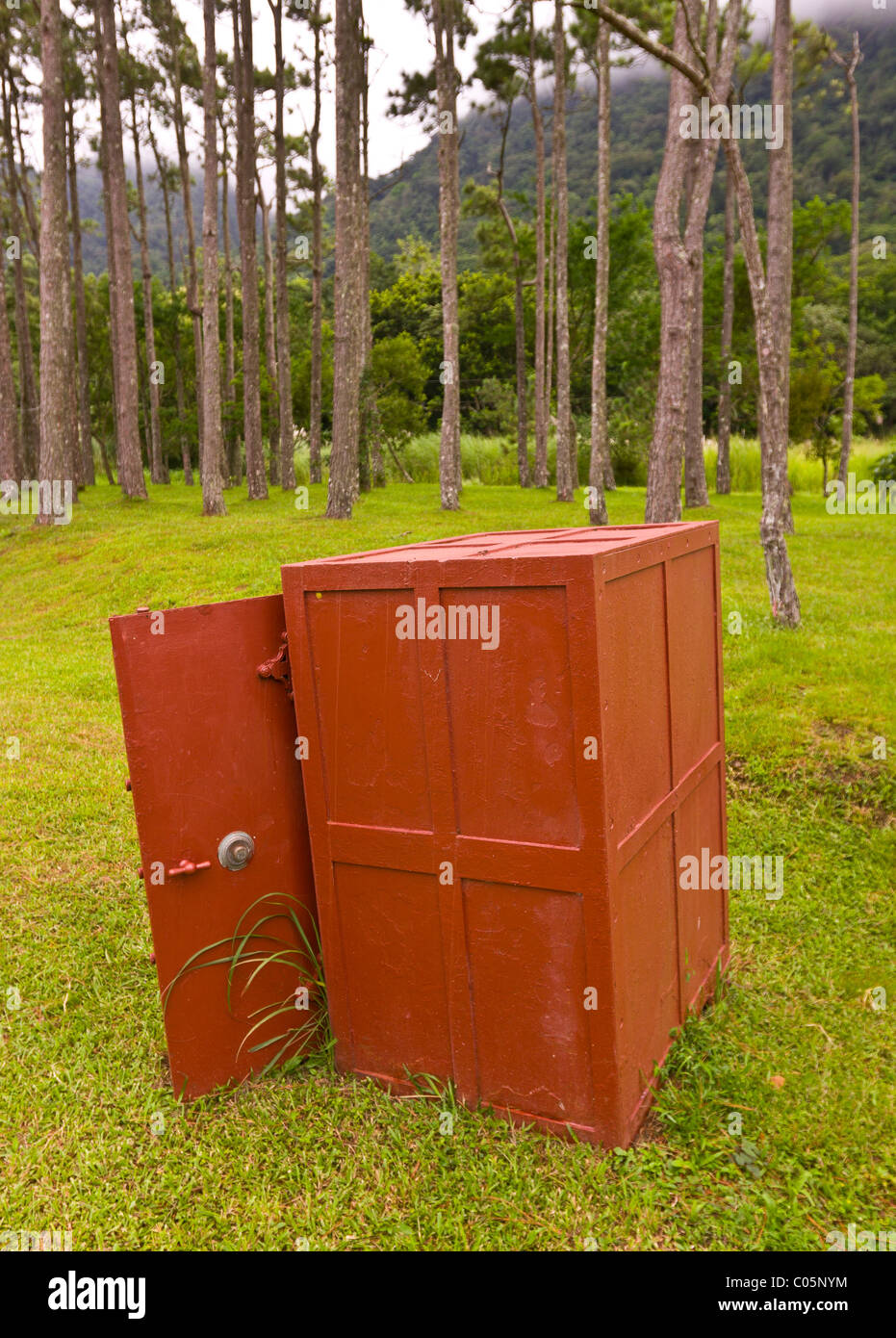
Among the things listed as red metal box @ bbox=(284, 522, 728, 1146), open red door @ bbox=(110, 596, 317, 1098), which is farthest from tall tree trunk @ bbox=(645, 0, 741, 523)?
open red door @ bbox=(110, 596, 317, 1098)

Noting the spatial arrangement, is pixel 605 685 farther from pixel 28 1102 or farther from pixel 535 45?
pixel 535 45

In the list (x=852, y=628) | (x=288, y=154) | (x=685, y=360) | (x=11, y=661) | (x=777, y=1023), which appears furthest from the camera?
(x=288, y=154)

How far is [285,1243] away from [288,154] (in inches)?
1445

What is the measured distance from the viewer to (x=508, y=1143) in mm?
3389

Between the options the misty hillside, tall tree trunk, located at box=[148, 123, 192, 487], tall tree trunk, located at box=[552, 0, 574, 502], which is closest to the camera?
tall tree trunk, located at box=[552, 0, 574, 502]

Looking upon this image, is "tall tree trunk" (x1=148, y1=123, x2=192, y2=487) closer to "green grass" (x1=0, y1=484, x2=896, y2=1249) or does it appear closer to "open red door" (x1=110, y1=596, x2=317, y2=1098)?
"green grass" (x1=0, y1=484, x2=896, y2=1249)

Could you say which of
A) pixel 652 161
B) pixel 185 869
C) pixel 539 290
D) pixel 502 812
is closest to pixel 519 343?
pixel 539 290

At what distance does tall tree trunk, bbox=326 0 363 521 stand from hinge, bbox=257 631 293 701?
13664 millimetres

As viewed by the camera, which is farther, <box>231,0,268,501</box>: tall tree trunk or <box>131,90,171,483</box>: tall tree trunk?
<box>131,90,171,483</box>: tall tree trunk

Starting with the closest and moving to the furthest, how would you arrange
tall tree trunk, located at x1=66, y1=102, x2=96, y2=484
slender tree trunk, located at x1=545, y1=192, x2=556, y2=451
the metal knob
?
the metal knob < slender tree trunk, located at x1=545, y1=192, x2=556, y2=451 < tall tree trunk, located at x1=66, y1=102, x2=96, y2=484

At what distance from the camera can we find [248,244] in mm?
24672

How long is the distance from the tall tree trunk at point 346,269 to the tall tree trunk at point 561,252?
534cm

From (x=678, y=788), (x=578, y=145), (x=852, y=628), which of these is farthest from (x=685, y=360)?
(x=578, y=145)

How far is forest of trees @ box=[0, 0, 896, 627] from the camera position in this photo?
14.2 m
